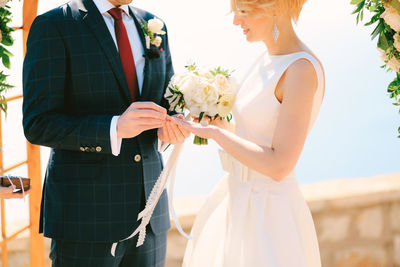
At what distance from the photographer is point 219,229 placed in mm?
3068

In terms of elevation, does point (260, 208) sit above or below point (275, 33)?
below

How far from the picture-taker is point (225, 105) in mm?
2973

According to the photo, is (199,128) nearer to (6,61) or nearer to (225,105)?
(225,105)

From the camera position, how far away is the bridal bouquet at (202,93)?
2904 mm

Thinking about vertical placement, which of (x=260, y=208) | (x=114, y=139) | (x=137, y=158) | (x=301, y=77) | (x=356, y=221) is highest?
(x=301, y=77)

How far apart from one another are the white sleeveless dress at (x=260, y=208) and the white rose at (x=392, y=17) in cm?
68

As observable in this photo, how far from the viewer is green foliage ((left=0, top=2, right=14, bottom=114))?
120 inches

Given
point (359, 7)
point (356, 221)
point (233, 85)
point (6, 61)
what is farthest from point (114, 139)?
point (356, 221)

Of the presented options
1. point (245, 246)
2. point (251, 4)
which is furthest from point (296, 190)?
point (251, 4)

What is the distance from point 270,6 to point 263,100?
435 millimetres

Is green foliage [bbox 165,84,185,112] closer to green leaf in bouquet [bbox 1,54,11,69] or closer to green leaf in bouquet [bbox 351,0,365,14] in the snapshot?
green leaf in bouquet [bbox 1,54,11,69]

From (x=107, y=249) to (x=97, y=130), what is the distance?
59cm

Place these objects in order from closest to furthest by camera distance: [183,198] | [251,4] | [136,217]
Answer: [251,4] < [136,217] < [183,198]

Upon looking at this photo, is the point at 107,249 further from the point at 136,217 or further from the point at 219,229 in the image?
the point at 219,229
